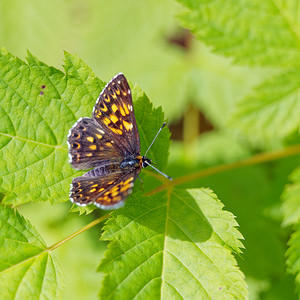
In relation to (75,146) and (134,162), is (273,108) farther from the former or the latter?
(75,146)

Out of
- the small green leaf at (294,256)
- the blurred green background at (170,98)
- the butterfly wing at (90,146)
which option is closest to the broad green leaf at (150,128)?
the butterfly wing at (90,146)

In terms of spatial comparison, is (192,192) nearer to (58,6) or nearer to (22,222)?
(22,222)

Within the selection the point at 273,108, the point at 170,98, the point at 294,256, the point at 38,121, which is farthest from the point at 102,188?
the point at 170,98

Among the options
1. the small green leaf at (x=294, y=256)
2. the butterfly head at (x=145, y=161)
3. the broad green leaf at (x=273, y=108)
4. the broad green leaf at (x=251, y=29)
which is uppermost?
the broad green leaf at (x=251, y=29)

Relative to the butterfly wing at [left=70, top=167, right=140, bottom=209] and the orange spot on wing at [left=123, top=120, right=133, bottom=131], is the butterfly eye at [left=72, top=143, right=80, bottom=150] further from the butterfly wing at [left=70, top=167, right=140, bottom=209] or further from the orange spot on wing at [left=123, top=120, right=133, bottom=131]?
→ the orange spot on wing at [left=123, top=120, right=133, bottom=131]

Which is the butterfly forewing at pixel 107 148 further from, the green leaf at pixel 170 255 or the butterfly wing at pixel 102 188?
the green leaf at pixel 170 255

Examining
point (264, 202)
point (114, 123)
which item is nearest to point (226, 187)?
point (264, 202)

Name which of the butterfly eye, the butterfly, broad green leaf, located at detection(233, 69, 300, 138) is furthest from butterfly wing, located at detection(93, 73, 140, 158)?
broad green leaf, located at detection(233, 69, 300, 138)
